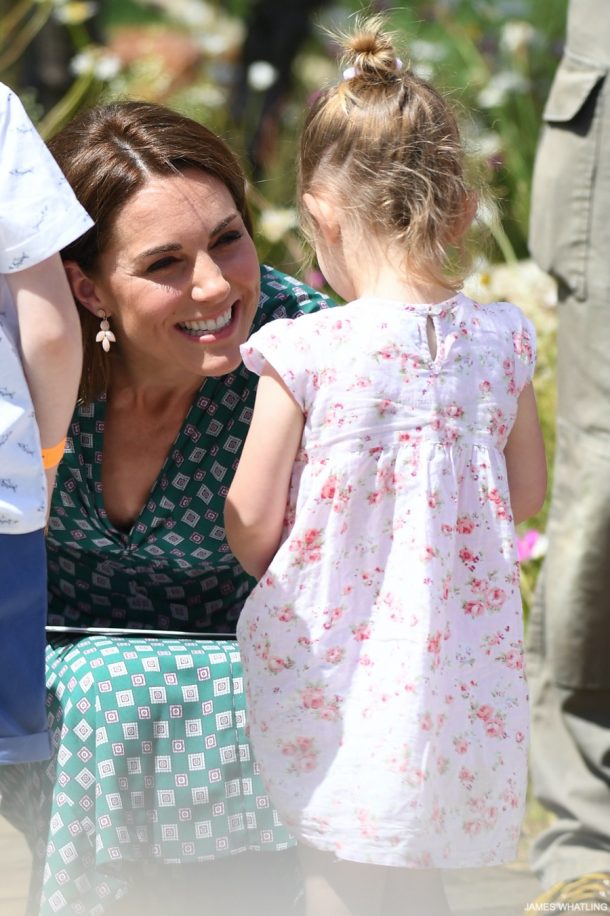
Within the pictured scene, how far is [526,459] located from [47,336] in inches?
27.6

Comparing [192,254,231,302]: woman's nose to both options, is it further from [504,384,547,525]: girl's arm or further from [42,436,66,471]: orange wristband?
[504,384,547,525]: girl's arm

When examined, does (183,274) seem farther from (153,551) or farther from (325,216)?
(153,551)

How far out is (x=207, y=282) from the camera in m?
2.05

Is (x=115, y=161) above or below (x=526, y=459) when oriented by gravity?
above

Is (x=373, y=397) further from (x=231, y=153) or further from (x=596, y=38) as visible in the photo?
(x=596, y=38)

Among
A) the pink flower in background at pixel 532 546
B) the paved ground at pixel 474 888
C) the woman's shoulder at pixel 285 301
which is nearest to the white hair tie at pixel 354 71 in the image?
the woman's shoulder at pixel 285 301

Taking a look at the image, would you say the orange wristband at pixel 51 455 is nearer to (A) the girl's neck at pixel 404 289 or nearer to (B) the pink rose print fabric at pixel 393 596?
(B) the pink rose print fabric at pixel 393 596

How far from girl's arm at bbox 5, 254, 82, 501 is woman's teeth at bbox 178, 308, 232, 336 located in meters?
0.34

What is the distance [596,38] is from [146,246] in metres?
1.00

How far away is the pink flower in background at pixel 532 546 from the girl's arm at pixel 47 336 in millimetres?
1550

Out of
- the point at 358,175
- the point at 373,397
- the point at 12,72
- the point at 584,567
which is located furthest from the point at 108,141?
the point at 12,72

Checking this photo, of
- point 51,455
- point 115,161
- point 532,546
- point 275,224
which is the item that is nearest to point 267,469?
point 51,455

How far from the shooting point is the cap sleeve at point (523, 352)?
1.88 m

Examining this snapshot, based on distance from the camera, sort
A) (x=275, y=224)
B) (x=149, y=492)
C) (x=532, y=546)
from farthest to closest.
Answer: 1. (x=275, y=224)
2. (x=532, y=546)
3. (x=149, y=492)
